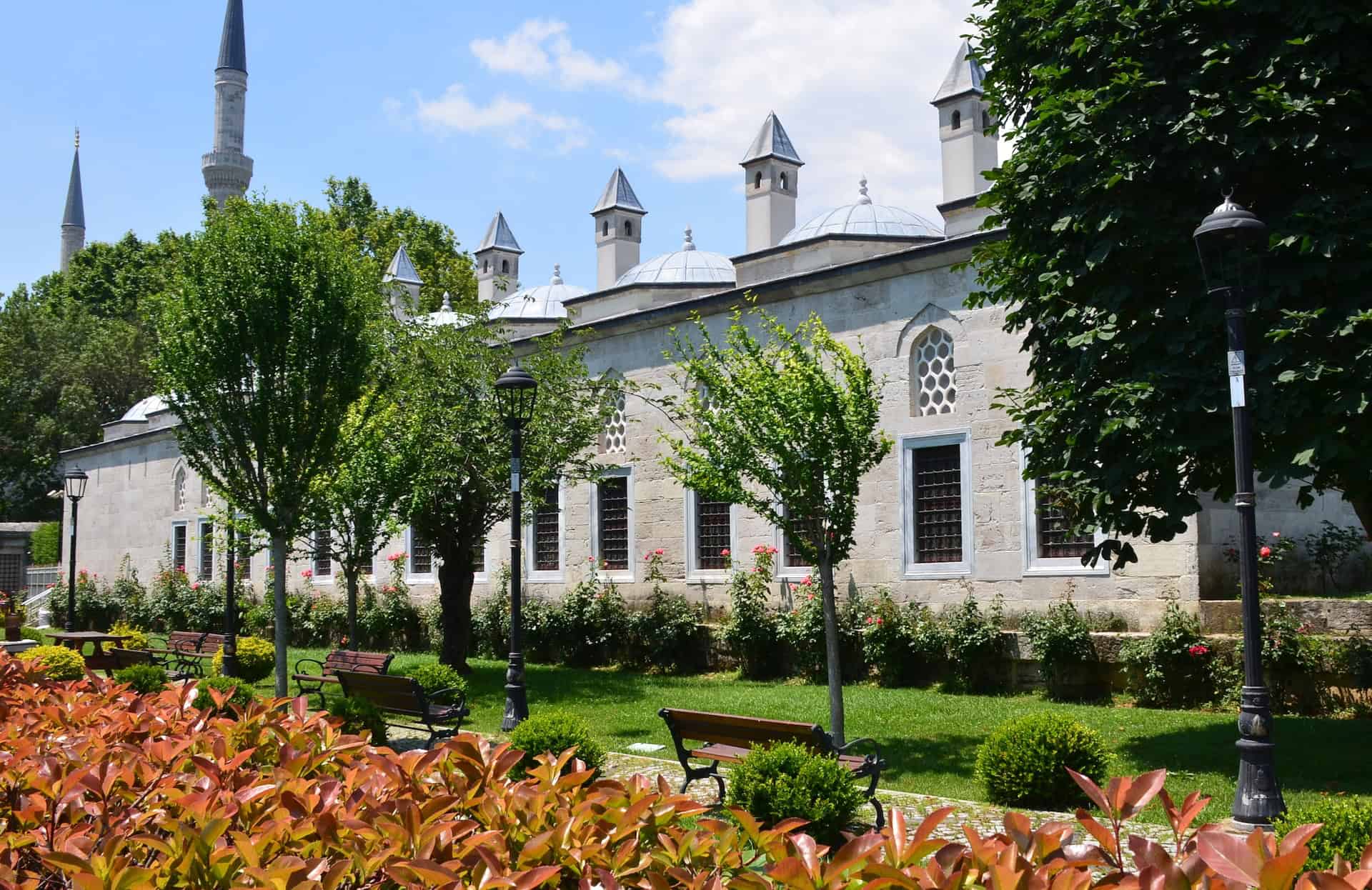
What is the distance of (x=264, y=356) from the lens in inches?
508

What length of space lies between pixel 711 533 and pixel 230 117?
1595 inches

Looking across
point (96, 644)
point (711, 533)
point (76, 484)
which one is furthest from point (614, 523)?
point (76, 484)

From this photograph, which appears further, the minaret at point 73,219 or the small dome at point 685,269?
the minaret at point 73,219

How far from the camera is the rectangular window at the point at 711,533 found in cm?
1956

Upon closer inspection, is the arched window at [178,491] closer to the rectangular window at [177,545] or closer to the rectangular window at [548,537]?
the rectangular window at [177,545]

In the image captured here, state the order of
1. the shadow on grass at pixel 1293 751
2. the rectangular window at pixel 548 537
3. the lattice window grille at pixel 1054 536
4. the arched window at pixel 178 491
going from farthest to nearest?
the arched window at pixel 178 491
the rectangular window at pixel 548 537
the lattice window grille at pixel 1054 536
the shadow on grass at pixel 1293 751

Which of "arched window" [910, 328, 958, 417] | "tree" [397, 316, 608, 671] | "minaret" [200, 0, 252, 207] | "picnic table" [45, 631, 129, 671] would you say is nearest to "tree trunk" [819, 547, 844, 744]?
"arched window" [910, 328, 958, 417]

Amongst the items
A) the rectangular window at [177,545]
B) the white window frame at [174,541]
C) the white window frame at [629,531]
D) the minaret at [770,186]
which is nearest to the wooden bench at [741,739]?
the white window frame at [629,531]

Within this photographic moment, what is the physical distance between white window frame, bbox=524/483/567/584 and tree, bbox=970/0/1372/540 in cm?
1317

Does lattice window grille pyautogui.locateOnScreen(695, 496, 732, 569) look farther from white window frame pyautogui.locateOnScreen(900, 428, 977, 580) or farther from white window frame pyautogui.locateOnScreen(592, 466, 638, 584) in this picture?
white window frame pyautogui.locateOnScreen(900, 428, 977, 580)

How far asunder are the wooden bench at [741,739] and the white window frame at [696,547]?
32.6 ft

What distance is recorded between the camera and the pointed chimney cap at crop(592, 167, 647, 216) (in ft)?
91.8

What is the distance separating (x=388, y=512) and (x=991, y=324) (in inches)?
366

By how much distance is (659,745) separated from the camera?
11914 millimetres
